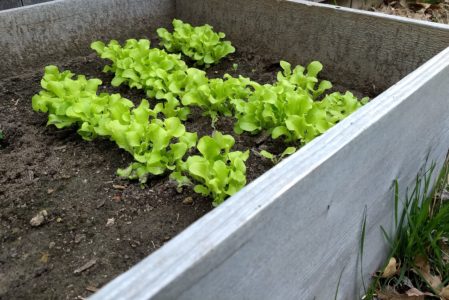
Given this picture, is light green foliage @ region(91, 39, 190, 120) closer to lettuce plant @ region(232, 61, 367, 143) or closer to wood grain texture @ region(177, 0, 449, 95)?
lettuce plant @ region(232, 61, 367, 143)

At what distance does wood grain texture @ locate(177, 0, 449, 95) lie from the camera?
167 centimetres

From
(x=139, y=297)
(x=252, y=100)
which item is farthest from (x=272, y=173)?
(x=252, y=100)

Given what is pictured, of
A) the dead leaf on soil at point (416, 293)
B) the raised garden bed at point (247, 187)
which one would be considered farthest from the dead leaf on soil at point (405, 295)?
the raised garden bed at point (247, 187)

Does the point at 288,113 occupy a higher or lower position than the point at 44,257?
higher

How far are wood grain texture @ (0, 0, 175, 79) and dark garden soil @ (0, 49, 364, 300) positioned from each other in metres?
0.36

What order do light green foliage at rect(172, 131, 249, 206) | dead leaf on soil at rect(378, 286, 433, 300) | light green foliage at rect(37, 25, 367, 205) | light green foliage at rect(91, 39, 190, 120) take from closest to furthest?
light green foliage at rect(172, 131, 249, 206)
light green foliage at rect(37, 25, 367, 205)
dead leaf on soil at rect(378, 286, 433, 300)
light green foliage at rect(91, 39, 190, 120)

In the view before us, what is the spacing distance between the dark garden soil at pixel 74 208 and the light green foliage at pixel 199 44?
470 mm

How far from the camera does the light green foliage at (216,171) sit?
1118 millimetres

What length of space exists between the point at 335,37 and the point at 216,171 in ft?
3.40

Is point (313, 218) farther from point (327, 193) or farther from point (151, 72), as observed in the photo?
point (151, 72)

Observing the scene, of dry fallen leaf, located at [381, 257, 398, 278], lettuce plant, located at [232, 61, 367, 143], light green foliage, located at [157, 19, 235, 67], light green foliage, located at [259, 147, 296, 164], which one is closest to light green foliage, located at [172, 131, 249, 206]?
light green foliage, located at [259, 147, 296, 164]

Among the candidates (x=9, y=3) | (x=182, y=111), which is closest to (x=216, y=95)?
(x=182, y=111)

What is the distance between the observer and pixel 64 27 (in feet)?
6.46

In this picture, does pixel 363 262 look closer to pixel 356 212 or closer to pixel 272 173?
pixel 356 212
